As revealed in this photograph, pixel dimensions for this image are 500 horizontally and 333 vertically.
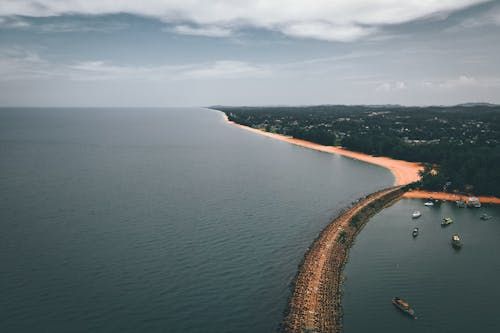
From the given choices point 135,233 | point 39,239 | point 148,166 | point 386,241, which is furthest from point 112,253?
point 148,166

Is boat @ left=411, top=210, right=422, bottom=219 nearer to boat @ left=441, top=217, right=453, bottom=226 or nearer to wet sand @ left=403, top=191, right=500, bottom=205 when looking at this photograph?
boat @ left=441, top=217, right=453, bottom=226

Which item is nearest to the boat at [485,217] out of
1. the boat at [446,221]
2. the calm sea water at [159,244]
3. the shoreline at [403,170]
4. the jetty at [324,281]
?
the boat at [446,221]

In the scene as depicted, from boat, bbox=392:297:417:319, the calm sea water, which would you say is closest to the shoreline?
the calm sea water

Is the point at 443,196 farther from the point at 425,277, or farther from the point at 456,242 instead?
the point at 425,277

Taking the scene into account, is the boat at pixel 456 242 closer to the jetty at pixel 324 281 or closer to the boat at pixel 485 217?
the jetty at pixel 324 281

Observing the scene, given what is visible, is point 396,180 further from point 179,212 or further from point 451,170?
point 179,212

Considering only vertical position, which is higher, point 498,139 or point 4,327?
point 498,139
